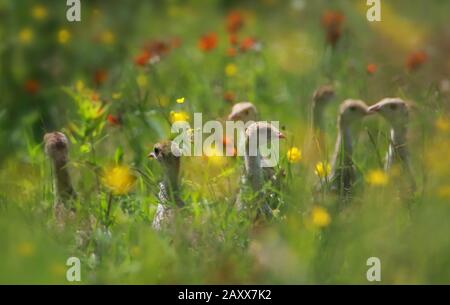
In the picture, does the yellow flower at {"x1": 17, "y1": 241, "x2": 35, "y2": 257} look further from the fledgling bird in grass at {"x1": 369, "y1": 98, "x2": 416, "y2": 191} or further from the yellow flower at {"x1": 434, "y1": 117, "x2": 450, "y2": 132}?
the yellow flower at {"x1": 434, "y1": 117, "x2": 450, "y2": 132}

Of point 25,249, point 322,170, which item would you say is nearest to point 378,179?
point 322,170

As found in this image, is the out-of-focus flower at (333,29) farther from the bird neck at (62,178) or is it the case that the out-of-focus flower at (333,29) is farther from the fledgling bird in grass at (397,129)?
the bird neck at (62,178)

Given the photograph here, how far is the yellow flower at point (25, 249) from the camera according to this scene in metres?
4.23

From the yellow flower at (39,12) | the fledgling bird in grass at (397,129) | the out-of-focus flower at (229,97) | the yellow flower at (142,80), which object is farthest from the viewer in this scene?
the yellow flower at (39,12)

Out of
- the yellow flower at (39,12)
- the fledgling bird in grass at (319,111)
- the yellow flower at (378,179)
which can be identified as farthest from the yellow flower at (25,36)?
the yellow flower at (378,179)

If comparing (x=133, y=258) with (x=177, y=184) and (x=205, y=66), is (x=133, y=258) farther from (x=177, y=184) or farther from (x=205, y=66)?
(x=205, y=66)

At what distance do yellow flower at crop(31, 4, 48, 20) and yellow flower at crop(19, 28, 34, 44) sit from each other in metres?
0.15

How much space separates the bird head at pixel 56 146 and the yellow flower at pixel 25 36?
338cm

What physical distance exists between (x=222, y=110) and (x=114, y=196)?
4.88ft

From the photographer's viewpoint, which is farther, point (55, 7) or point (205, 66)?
point (55, 7)

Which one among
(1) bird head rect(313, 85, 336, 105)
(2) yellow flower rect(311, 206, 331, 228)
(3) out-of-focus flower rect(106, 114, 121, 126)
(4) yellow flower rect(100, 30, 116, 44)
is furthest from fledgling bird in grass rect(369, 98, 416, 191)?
(4) yellow flower rect(100, 30, 116, 44)

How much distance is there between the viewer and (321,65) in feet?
24.7

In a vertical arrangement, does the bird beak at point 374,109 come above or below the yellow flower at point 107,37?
below

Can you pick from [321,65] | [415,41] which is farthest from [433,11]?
[321,65]
